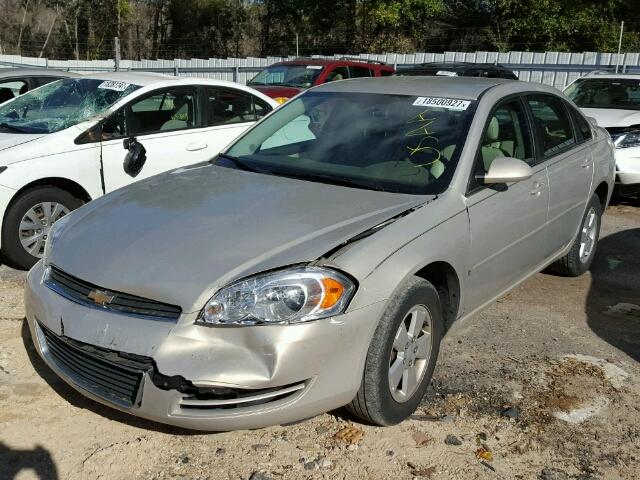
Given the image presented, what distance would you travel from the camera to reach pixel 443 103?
13.3 ft

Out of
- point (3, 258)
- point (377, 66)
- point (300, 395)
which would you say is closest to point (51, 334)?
point (300, 395)

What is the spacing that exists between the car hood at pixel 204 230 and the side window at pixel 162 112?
7.56 ft

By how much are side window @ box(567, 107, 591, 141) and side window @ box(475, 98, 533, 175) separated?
100 cm

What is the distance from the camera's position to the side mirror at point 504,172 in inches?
143

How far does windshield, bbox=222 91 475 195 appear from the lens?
12.1 feet

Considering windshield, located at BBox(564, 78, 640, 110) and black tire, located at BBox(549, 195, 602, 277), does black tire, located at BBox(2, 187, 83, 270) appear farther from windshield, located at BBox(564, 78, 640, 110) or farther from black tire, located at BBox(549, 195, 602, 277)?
windshield, located at BBox(564, 78, 640, 110)

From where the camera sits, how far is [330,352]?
2736mm

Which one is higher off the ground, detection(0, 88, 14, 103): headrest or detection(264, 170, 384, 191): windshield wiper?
detection(264, 170, 384, 191): windshield wiper

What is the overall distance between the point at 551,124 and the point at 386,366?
103 inches

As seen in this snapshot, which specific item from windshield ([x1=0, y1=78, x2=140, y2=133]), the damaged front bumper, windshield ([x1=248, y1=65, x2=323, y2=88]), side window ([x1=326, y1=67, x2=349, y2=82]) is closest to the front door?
the damaged front bumper

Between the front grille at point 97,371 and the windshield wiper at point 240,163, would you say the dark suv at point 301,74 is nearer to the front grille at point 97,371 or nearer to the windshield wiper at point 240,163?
the windshield wiper at point 240,163

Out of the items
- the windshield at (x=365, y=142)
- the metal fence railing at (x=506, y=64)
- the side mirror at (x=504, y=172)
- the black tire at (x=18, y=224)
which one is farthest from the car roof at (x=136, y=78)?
the metal fence railing at (x=506, y=64)

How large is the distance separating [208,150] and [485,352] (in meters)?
3.40

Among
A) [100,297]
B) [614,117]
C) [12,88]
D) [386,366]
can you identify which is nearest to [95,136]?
[100,297]
